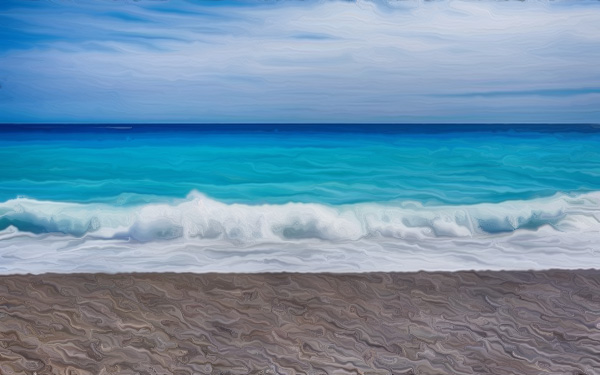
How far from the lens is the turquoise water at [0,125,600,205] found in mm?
2723

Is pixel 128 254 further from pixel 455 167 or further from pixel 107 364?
pixel 455 167

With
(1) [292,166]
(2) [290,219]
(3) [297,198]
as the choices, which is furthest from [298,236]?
(1) [292,166]

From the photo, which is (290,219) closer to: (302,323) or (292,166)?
(292,166)

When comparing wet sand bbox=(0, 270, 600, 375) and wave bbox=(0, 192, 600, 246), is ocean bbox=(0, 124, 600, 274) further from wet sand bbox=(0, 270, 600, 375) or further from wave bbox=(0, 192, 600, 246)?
wet sand bbox=(0, 270, 600, 375)

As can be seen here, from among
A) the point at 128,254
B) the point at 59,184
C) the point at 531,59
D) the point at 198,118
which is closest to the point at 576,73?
the point at 531,59

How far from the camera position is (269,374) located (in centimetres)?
113

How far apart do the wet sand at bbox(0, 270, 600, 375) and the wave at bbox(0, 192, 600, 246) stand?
590mm

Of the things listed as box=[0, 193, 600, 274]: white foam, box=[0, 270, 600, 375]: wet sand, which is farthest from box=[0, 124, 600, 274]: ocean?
box=[0, 270, 600, 375]: wet sand

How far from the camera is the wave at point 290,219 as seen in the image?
2.34 m

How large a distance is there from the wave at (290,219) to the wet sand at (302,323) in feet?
1.93

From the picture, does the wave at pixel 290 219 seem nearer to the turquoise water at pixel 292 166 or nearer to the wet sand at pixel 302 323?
the turquoise water at pixel 292 166

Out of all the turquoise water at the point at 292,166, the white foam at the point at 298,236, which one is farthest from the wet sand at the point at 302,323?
the turquoise water at the point at 292,166

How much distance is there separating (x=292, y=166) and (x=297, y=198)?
43cm

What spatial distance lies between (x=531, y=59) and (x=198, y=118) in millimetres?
1564
